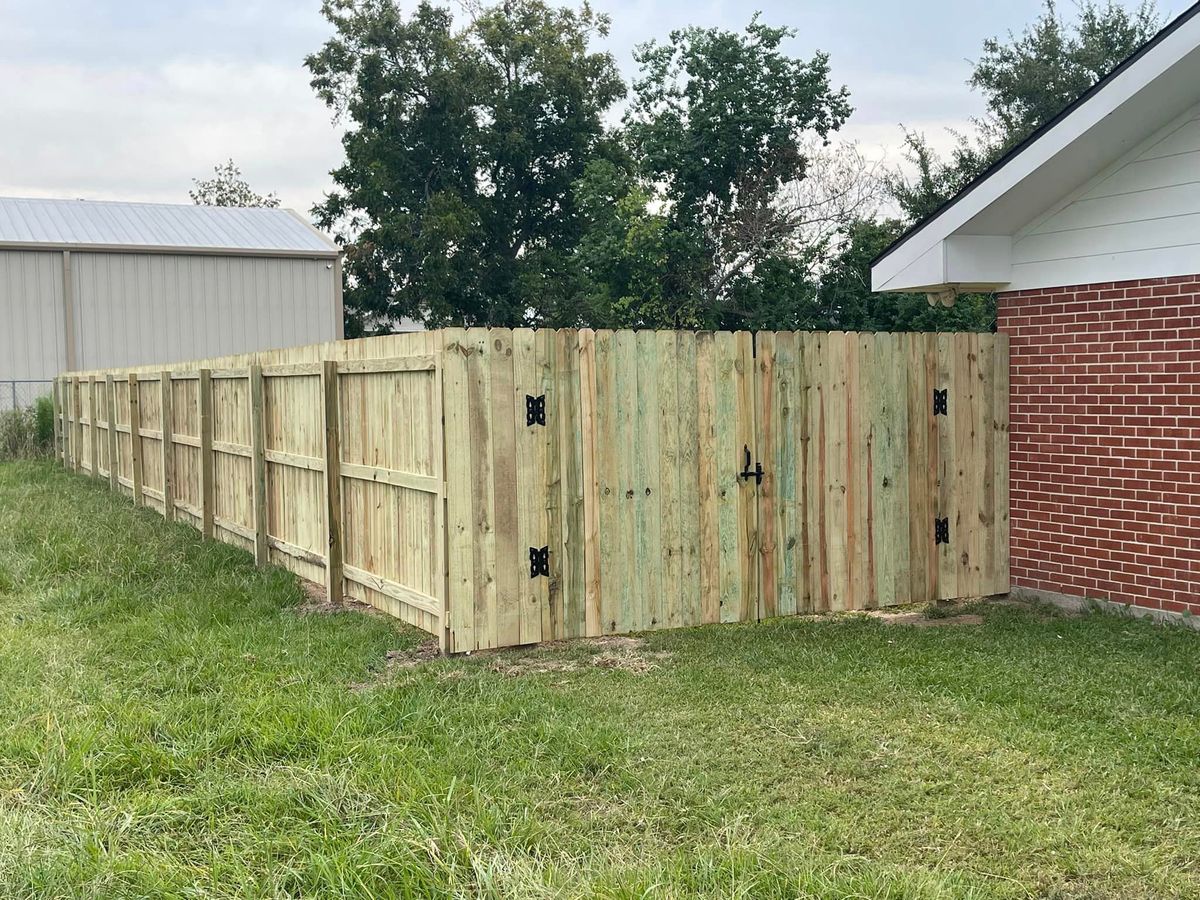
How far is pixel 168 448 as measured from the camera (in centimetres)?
1250

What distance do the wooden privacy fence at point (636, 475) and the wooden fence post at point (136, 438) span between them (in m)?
5.93

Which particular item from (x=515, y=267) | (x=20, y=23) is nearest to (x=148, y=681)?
(x=20, y=23)

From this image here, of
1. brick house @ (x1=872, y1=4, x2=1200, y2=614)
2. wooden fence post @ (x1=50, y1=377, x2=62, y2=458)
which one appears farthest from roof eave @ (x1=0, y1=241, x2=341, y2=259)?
brick house @ (x1=872, y1=4, x2=1200, y2=614)

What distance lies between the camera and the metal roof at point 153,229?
25.5 metres

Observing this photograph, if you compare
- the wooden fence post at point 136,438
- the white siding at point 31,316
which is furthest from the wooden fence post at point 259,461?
the white siding at point 31,316

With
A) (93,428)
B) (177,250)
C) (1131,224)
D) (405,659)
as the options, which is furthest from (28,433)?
(1131,224)

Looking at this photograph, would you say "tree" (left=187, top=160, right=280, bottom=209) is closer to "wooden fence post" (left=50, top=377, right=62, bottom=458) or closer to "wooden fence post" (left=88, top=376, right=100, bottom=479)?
"wooden fence post" (left=50, top=377, right=62, bottom=458)

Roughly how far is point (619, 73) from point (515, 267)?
738cm

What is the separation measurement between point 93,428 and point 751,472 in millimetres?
13336

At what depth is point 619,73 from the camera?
36.6 metres

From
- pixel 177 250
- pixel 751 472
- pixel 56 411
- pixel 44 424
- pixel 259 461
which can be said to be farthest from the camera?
pixel 177 250

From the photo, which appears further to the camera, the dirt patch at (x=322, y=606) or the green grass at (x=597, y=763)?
the dirt patch at (x=322, y=606)

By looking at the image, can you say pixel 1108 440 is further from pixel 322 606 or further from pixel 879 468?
pixel 322 606

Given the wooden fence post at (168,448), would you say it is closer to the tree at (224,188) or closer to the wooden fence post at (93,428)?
the wooden fence post at (93,428)
